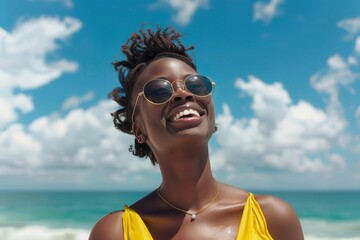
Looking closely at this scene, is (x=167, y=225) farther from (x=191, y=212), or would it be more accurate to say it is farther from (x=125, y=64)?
(x=125, y=64)

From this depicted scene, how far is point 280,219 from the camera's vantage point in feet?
8.43

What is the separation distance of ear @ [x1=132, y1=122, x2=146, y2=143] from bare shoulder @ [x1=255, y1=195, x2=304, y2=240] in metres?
0.88

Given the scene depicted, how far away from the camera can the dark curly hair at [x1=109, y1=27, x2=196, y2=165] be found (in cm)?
307

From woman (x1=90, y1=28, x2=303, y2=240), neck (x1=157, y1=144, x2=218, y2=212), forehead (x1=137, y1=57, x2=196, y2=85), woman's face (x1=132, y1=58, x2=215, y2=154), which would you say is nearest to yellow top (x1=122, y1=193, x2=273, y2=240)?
woman (x1=90, y1=28, x2=303, y2=240)

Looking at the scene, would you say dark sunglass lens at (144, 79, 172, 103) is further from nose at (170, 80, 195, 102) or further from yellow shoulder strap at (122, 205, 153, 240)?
yellow shoulder strap at (122, 205, 153, 240)

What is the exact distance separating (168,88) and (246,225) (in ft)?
3.11

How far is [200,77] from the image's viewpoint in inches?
108

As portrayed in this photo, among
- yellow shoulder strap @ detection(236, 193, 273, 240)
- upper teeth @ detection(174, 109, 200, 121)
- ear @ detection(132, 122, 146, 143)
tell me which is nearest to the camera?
yellow shoulder strap @ detection(236, 193, 273, 240)

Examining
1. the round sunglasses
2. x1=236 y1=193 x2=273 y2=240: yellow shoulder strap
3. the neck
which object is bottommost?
x1=236 y1=193 x2=273 y2=240: yellow shoulder strap

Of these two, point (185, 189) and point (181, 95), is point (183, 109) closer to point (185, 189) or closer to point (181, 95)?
point (181, 95)

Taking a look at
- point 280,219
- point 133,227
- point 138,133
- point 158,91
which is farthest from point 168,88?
point 280,219

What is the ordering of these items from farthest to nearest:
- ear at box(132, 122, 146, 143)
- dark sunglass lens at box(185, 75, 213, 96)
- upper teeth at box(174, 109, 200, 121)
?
ear at box(132, 122, 146, 143) < dark sunglass lens at box(185, 75, 213, 96) < upper teeth at box(174, 109, 200, 121)

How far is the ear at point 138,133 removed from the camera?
116 inches

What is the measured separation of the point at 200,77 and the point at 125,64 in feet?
2.38
